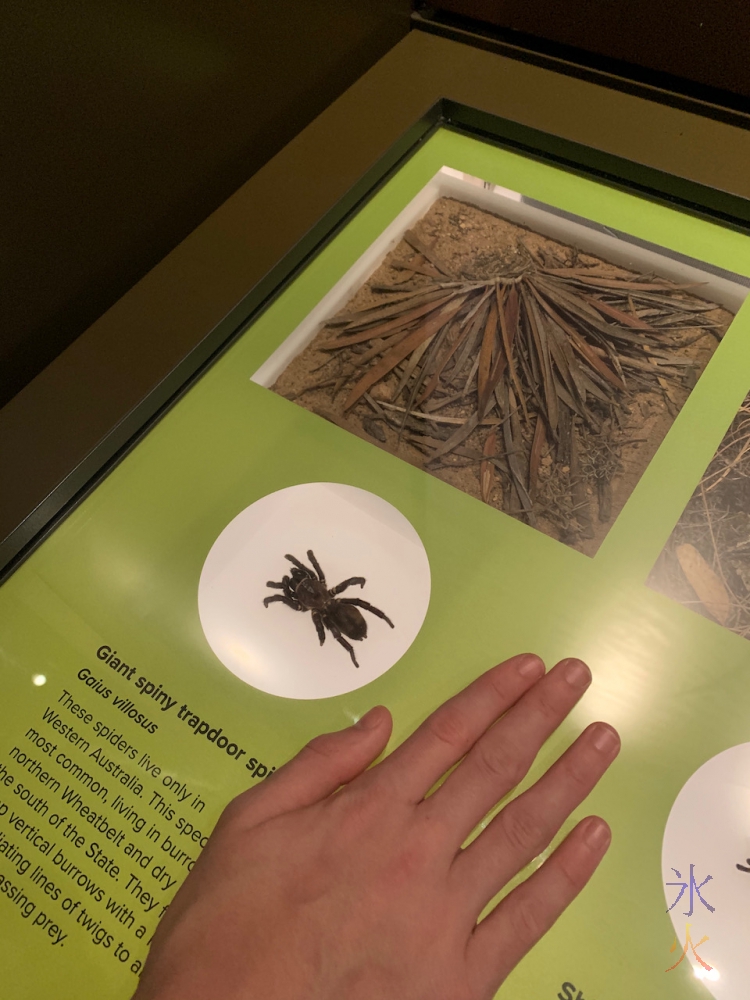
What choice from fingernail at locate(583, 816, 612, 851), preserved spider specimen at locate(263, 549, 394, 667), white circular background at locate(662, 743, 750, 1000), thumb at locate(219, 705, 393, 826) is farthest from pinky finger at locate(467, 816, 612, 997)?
preserved spider specimen at locate(263, 549, 394, 667)

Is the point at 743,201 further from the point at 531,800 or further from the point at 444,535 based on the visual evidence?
the point at 531,800

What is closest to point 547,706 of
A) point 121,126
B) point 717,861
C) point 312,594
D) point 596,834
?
point 596,834

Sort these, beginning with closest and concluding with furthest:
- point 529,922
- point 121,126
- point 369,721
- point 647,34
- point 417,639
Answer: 1. point 529,922
2. point 369,721
3. point 417,639
4. point 121,126
5. point 647,34

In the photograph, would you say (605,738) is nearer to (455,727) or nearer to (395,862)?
(455,727)

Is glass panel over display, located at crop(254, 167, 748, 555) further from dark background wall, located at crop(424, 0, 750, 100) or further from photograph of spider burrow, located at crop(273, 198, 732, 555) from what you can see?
dark background wall, located at crop(424, 0, 750, 100)

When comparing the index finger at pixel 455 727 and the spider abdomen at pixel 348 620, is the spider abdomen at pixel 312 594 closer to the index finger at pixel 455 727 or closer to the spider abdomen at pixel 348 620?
the spider abdomen at pixel 348 620

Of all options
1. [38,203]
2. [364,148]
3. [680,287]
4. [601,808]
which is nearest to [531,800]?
[601,808]
